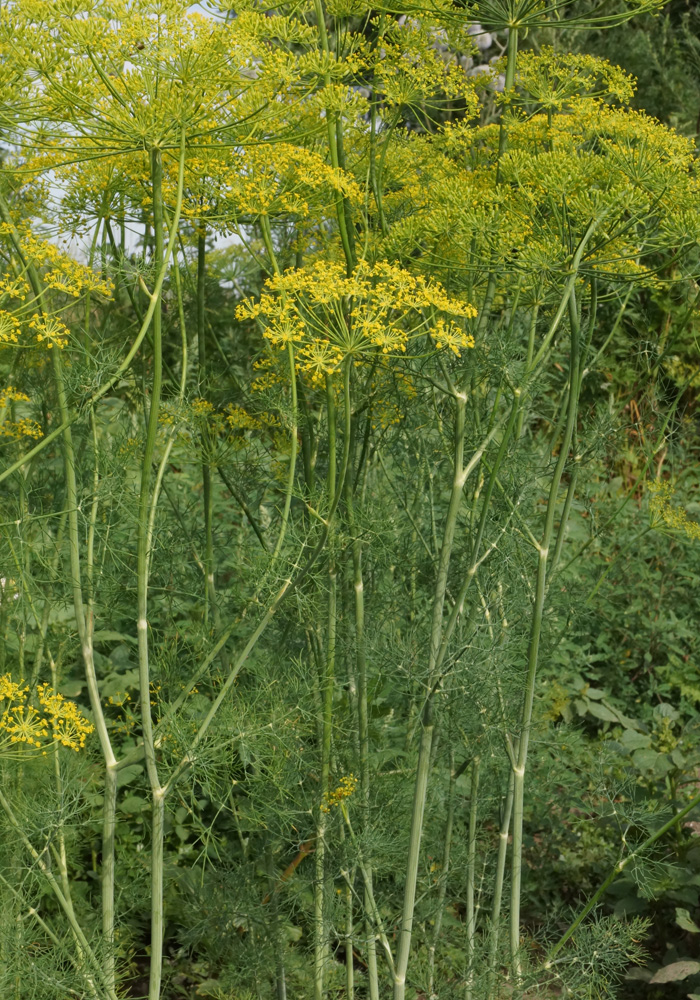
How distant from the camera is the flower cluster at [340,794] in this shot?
2.74m

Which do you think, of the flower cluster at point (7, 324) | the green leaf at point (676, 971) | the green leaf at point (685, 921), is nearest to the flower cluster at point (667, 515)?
the green leaf at point (685, 921)

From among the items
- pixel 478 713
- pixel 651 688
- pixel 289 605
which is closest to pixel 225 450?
pixel 289 605

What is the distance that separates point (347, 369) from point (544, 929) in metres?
2.49

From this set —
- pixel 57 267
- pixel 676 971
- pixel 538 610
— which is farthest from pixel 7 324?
pixel 676 971

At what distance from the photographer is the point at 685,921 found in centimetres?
336

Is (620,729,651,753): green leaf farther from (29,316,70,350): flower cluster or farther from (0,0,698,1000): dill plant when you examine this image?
(29,316,70,350): flower cluster

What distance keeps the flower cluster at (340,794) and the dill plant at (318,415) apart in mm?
15

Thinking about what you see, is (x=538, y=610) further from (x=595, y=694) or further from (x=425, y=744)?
(x=595, y=694)

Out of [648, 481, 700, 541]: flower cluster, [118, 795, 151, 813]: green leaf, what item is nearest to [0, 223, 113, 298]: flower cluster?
[648, 481, 700, 541]: flower cluster

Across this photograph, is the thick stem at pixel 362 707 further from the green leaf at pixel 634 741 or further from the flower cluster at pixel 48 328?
the green leaf at pixel 634 741

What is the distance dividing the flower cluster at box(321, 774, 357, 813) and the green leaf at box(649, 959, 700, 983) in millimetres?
1349

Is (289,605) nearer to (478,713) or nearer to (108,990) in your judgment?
(478,713)

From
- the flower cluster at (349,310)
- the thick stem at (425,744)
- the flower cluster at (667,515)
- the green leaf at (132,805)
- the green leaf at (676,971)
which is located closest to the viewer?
the flower cluster at (349,310)

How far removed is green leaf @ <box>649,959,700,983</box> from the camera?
3.23m
